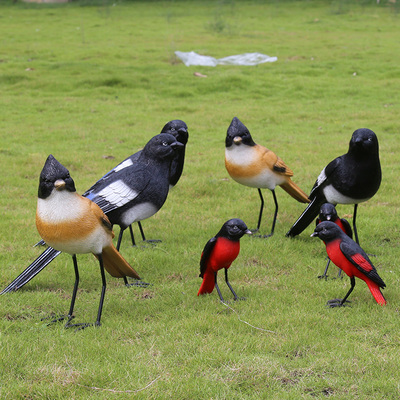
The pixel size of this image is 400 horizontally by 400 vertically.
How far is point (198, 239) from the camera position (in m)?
6.39

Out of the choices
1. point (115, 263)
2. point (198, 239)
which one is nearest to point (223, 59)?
point (198, 239)

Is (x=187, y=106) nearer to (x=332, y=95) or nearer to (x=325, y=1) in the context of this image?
(x=332, y=95)

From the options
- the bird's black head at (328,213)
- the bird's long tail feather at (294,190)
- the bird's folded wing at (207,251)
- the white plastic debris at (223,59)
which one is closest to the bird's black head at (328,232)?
the bird's black head at (328,213)

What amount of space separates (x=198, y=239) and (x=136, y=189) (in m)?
1.52

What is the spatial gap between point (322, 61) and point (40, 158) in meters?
12.3

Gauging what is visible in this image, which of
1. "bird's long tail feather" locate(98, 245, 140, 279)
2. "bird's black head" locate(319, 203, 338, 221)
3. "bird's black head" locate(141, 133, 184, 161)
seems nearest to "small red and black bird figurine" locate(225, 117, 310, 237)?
"bird's black head" locate(141, 133, 184, 161)

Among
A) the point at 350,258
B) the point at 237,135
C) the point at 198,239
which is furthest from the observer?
the point at 198,239

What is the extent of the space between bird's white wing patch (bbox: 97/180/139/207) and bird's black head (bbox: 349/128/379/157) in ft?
7.63

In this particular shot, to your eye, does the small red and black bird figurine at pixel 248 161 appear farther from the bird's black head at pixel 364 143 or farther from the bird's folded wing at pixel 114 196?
the bird's folded wing at pixel 114 196

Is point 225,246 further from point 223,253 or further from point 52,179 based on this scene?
point 52,179

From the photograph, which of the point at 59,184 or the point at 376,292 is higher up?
the point at 59,184

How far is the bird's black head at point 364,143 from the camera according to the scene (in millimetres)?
5211

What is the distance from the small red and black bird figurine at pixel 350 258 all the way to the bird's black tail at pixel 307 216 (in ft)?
4.67

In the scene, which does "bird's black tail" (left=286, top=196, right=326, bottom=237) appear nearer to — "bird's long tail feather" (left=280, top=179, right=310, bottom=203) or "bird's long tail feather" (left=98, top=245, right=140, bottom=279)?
"bird's long tail feather" (left=280, top=179, right=310, bottom=203)
